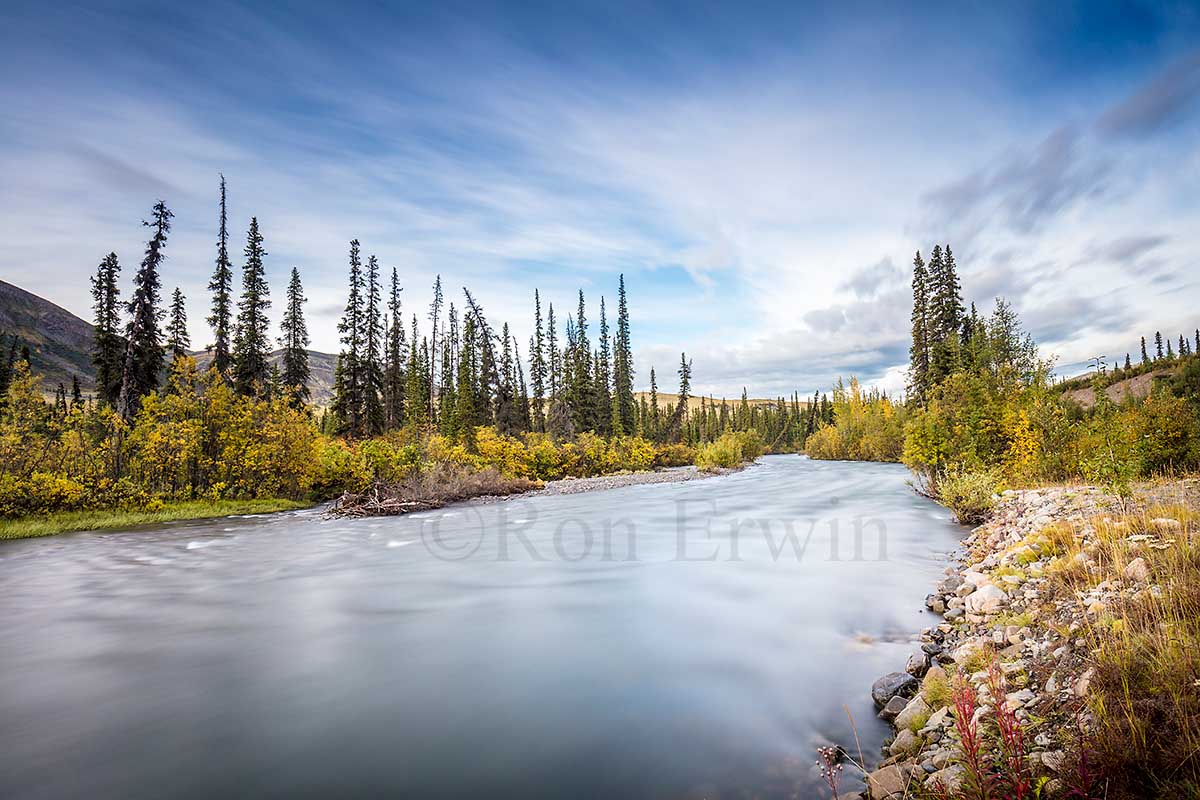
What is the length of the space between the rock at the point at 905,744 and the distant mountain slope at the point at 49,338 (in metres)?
211

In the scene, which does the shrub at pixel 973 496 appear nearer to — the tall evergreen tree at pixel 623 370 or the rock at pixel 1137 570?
the rock at pixel 1137 570

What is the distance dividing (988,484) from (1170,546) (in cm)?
1183

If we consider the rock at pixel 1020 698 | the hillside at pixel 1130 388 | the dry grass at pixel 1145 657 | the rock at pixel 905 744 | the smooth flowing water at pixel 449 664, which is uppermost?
the hillside at pixel 1130 388

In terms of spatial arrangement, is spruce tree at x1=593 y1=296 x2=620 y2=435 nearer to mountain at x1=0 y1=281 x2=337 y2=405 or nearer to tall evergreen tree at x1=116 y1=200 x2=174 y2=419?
tall evergreen tree at x1=116 y1=200 x2=174 y2=419

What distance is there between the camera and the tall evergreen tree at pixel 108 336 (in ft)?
100

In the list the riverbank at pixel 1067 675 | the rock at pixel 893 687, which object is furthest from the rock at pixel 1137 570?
the rock at pixel 893 687

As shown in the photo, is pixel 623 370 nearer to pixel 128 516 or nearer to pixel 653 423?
pixel 653 423

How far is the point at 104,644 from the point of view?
25.2 feet

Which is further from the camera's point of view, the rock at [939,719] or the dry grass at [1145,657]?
the rock at [939,719]

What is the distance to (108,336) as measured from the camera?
3153 centimetres

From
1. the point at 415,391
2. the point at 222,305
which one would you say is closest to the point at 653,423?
the point at 415,391

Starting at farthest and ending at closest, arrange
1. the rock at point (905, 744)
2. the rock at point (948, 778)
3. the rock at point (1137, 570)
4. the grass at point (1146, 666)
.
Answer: the rock at point (1137, 570), the rock at point (905, 744), the rock at point (948, 778), the grass at point (1146, 666)

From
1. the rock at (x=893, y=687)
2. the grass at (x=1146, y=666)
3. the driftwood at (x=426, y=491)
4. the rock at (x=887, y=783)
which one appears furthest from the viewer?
the driftwood at (x=426, y=491)

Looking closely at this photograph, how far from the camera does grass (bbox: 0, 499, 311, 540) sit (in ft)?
53.3
